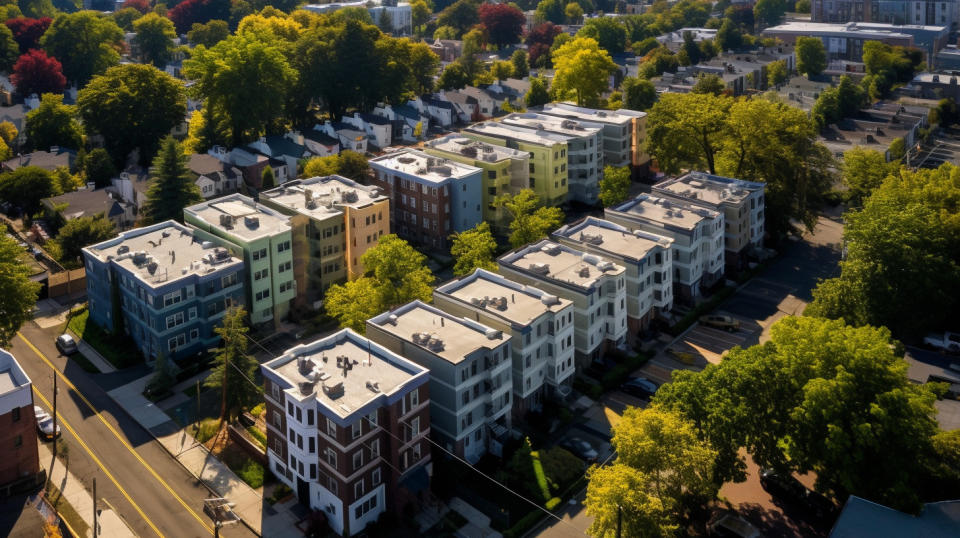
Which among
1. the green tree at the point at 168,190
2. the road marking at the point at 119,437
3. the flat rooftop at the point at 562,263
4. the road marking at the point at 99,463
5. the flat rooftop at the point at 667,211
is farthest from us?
the green tree at the point at 168,190

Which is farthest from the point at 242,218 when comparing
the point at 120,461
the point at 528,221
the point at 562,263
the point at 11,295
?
the point at 562,263

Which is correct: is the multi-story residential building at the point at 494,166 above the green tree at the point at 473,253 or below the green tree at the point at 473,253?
above

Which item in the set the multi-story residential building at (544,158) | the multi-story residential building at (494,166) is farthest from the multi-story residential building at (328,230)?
the multi-story residential building at (544,158)

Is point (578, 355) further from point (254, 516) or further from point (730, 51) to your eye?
point (730, 51)

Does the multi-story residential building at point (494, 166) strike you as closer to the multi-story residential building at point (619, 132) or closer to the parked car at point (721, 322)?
the multi-story residential building at point (619, 132)

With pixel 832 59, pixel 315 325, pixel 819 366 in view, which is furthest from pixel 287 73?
pixel 832 59
